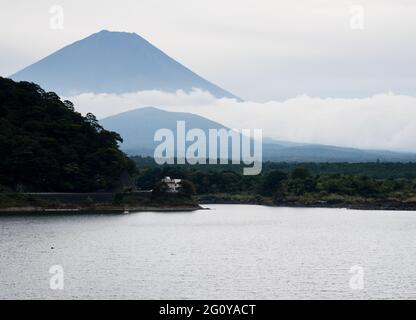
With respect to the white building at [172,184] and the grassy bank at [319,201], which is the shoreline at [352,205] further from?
the white building at [172,184]

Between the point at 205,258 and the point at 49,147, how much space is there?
4138 centimetres

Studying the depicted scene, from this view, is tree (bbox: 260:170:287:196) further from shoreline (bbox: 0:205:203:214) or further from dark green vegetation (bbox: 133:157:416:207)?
shoreline (bbox: 0:205:203:214)

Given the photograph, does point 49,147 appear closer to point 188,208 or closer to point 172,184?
point 172,184

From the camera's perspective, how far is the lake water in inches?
1093

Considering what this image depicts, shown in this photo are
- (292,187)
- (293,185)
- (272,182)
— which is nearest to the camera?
(293,185)

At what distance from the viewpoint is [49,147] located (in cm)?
7606

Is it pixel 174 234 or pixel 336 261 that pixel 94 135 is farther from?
pixel 336 261

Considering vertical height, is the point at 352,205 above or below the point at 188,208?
below

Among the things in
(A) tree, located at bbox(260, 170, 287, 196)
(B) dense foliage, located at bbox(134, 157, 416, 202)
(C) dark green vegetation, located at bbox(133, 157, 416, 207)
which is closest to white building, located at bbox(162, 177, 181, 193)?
(B) dense foliage, located at bbox(134, 157, 416, 202)

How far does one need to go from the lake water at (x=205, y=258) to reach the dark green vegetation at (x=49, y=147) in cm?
1034

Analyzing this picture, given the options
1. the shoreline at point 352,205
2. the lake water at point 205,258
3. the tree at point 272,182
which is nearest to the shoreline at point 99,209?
the lake water at point 205,258

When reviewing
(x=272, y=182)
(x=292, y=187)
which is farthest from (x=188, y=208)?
(x=272, y=182)

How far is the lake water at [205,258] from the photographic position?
27.8m
